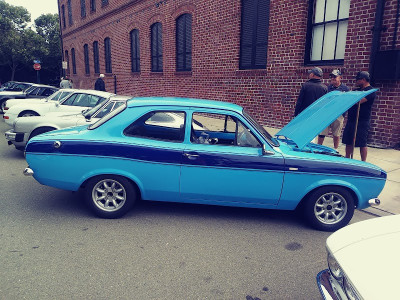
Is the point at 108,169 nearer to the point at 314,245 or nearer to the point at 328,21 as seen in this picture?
the point at 314,245

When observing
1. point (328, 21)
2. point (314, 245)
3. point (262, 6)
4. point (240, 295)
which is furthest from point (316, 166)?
point (262, 6)

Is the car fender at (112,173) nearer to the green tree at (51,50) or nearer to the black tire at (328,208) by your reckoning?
the black tire at (328,208)

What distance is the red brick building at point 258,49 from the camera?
7785 millimetres

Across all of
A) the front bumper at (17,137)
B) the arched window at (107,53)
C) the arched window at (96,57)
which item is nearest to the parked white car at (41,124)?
the front bumper at (17,137)

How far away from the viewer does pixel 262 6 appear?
418 inches

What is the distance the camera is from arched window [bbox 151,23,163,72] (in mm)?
16250

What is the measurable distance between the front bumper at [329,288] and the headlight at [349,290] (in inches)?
1.8

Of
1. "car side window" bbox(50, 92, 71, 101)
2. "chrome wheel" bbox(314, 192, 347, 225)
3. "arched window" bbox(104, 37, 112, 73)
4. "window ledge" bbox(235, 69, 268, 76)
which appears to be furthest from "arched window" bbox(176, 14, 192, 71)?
"chrome wheel" bbox(314, 192, 347, 225)

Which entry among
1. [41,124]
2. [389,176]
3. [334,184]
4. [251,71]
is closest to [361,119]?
[389,176]

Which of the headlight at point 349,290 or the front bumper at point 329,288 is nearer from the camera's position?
the headlight at point 349,290

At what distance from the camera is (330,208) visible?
423 centimetres

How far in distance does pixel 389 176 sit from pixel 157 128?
4.60 metres

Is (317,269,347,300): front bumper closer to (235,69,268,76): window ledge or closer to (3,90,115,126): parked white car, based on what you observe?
(3,90,115,126): parked white car

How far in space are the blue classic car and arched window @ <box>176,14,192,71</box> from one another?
1063 centimetres
